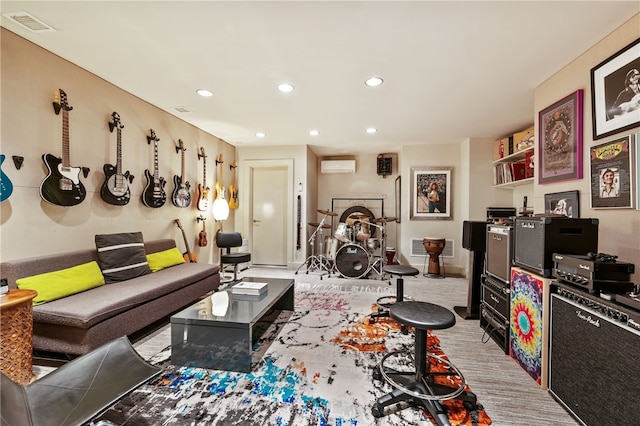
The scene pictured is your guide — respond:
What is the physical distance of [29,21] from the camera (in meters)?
1.93

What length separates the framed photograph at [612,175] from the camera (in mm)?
1839

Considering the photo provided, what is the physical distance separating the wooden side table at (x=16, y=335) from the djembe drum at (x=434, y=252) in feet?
16.6

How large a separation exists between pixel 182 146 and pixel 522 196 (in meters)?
5.46

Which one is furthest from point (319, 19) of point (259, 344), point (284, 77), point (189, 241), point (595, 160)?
point (189, 241)

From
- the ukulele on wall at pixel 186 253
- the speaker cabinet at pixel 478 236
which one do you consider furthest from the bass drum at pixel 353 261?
the ukulele on wall at pixel 186 253

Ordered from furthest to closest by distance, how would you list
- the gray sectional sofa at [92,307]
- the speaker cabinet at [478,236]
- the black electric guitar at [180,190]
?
1. the black electric guitar at [180,190]
2. the speaker cabinet at [478,236]
3. the gray sectional sofa at [92,307]

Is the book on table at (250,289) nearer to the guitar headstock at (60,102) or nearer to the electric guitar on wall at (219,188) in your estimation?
Result: the guitar headstock at (60,102)

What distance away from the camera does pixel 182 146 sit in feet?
13.1

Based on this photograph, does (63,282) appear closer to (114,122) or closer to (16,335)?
(16,335)

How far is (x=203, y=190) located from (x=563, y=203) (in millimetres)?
4673

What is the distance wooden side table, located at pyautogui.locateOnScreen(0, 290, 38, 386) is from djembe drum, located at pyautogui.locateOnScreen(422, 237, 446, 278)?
199 inches

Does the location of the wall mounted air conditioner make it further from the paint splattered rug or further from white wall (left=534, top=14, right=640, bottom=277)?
the paint splattered rug

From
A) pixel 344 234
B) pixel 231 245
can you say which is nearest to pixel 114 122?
pixel 231 245

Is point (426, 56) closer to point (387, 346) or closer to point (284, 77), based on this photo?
point (284, 77)
